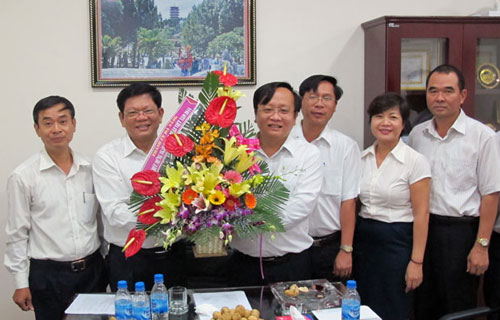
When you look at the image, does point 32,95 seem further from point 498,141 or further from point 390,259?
point 498,141

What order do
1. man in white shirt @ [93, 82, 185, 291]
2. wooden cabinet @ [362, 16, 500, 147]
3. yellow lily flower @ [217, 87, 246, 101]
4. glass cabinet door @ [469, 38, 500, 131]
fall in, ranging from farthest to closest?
glass cabinet door @ [469, 38, 500, 131], wooden cabinet @ [362, 16, 500, 147], man in white shirt @ [93, 82, 185, 291], yellow lily flower @ [217, 87, 246, 101]

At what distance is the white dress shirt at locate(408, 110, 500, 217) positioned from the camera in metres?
2.48

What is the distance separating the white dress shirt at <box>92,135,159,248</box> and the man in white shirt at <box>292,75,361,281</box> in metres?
0.83

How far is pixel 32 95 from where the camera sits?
2910 mm

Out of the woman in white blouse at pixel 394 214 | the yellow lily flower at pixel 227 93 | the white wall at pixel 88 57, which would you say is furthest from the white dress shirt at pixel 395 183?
the yellow lily flower at pixel 227 93

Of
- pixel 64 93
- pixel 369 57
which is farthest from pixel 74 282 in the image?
pixel 369 57

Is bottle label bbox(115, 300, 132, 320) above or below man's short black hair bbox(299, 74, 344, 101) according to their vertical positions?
below

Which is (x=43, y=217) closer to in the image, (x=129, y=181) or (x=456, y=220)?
(x=129, y=181)

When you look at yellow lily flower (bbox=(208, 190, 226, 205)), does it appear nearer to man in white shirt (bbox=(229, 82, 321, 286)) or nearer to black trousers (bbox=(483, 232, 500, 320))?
man in white shirt (bbox=(229, 82, 321, 286))

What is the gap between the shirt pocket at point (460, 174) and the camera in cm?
250

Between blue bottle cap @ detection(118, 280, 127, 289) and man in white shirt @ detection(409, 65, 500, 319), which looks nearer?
blue bottle cap @ detection(118, 280, 127, 289)

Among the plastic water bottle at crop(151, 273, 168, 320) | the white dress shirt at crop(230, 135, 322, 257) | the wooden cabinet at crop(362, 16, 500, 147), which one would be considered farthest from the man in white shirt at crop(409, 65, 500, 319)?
the plastic water bottle at crop(151, 273, 168, 320)

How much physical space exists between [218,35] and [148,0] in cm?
46

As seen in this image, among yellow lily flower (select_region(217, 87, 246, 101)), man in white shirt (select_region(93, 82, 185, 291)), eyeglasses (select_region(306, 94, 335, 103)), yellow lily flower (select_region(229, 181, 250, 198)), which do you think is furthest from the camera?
eyeglasses (select_region(306, 94, 335, 103))
